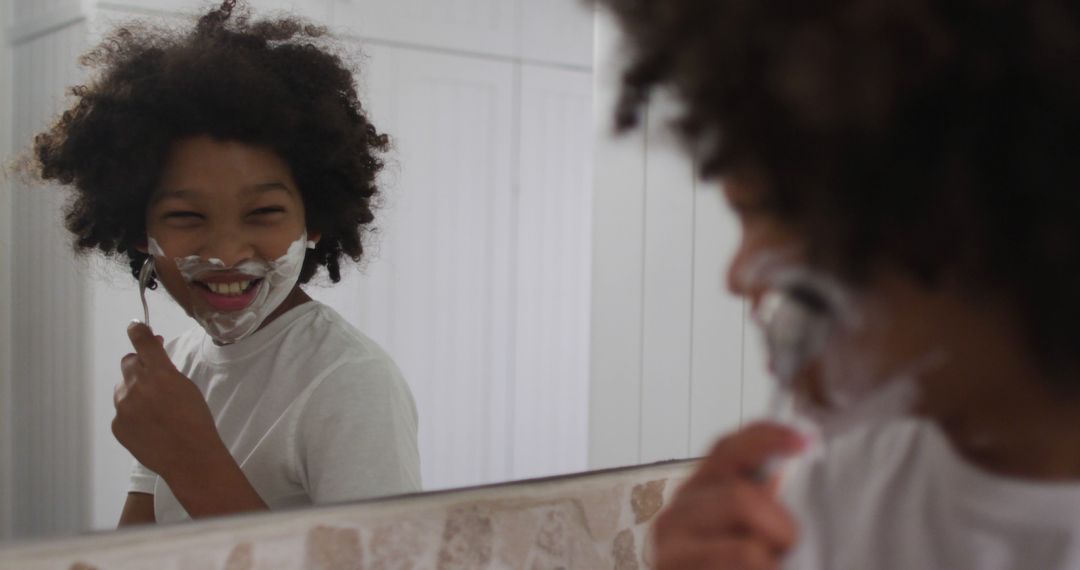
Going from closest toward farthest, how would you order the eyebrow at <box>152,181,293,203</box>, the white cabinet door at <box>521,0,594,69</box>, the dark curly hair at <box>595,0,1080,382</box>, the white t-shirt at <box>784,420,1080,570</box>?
the dark curly hair at <box>595,0,1080,382</box> → the white t-shirt at <box>784,420,1080,570</box> → the eyebrow at <box>152,181,293,203</box> → the white cabinet door at <box>521,0,594,69</box>

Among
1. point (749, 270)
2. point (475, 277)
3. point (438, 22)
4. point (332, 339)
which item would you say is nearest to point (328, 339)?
point (332, 339)

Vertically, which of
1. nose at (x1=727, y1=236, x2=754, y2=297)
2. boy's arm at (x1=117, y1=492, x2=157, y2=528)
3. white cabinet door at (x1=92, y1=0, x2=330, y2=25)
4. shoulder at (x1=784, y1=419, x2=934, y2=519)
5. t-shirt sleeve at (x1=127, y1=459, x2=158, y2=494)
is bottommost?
boy's arm at (x1=117, y1=492, x2=157, y2=528)

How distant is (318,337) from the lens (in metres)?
0.58

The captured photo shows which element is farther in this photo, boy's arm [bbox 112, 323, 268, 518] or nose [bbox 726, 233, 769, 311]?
boy's arm [bbox 112, 323, 268, 518]

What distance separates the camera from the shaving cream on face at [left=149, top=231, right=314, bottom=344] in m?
0.54

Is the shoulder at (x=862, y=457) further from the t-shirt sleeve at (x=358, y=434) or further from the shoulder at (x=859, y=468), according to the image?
the t-shirt sleeve at (x=358, y=434)

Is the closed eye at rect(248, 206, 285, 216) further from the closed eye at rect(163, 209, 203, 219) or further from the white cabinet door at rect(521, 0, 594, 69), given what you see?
the white cabinet door at rect(521, 0, 594, 69)

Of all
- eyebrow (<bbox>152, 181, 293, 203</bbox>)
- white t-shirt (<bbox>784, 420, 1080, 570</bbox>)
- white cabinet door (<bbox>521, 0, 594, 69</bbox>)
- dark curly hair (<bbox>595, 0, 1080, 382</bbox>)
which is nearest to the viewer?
dark curly hair (<bbox>595, 0, 1080, 382</bbox>)

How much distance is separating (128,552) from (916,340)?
0.43m

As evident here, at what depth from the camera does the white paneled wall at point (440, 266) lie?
0.51 metres

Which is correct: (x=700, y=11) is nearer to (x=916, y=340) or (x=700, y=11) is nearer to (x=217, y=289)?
(x=916, y=340)

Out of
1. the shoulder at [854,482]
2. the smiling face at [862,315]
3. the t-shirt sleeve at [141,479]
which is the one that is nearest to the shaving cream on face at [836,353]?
the smiling face at [862,315]

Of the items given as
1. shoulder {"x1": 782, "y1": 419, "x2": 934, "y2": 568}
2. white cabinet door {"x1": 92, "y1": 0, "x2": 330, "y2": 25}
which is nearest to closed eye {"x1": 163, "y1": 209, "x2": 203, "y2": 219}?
white cabinet door {"x1": 92, "y1": 0, "x2": 330, "y2": 25}

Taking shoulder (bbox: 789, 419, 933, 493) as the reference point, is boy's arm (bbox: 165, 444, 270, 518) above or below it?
below
